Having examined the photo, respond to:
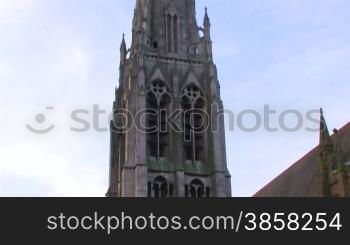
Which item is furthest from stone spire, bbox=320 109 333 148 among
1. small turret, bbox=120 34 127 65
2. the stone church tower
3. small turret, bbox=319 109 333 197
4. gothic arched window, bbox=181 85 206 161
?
small turret, bbox=120 34 127 65

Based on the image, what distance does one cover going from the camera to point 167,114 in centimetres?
4162

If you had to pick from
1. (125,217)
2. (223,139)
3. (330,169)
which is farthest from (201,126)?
(125,217)

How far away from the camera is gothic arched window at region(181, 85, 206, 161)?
4141 cm

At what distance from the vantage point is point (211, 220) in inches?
695

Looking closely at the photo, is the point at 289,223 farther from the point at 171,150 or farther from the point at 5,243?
the point at 171,150

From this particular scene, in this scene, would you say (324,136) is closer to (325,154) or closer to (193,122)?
(325,154)

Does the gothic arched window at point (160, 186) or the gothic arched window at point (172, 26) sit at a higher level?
the gothic arched window at point (172, 26)

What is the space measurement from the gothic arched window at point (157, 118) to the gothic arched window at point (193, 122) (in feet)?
3.89

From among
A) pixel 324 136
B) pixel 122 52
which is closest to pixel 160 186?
pixel 324 136

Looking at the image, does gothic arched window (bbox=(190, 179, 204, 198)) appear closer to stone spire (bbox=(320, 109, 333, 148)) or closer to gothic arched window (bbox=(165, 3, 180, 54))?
stone spire (bbox=(320, 109, 333, 148))

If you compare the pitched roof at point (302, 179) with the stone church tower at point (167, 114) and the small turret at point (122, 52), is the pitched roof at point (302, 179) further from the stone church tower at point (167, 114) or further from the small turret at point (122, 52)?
the small turret at point (122, 52)

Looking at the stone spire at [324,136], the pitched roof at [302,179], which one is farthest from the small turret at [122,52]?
the stone spire at [324,136]

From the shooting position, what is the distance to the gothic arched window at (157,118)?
40.8 meters

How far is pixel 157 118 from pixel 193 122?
223 cm
